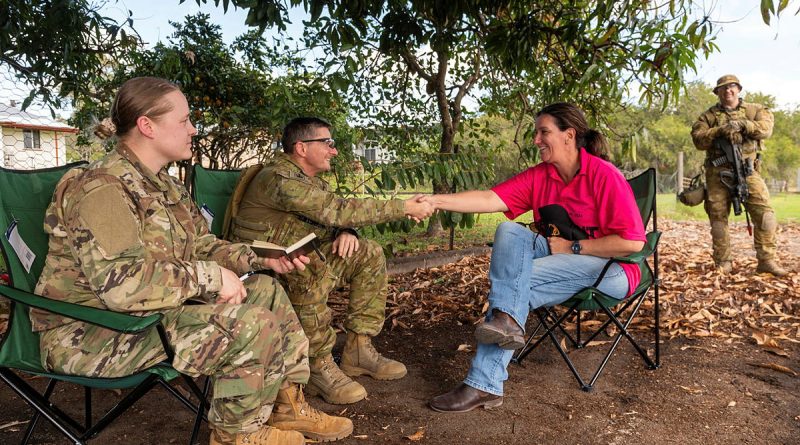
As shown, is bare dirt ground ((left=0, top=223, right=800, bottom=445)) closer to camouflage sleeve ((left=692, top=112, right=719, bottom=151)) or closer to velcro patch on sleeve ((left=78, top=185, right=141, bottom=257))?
velcro patch on sleeve ((left=78, top=185, right=141, bottom=257))

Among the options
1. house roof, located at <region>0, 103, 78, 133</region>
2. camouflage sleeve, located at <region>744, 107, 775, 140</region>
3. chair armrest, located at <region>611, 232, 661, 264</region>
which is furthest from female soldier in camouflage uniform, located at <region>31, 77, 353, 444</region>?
camouflage sleeve, located at <region>744, 107, 775, 140</region>

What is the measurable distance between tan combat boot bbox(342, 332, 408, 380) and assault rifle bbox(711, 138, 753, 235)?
4442 mm

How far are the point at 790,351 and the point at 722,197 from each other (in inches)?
118

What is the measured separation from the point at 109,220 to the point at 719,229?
6040 millimetres

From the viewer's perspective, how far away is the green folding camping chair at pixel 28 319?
1.94 m

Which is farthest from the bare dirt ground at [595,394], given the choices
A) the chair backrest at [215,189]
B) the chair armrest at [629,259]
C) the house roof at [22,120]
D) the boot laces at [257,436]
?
the house roof at [22,120]

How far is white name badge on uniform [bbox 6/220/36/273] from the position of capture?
2248 millimetres

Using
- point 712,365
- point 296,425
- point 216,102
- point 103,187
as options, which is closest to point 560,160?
point 712,365

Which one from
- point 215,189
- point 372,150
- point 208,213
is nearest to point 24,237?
point 208,213

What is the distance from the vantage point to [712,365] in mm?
3529

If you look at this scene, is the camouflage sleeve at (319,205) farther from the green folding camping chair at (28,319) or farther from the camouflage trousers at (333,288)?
the green folding camping chair at (28,319)

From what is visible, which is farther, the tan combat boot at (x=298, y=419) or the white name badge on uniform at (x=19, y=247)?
the tan combat boot at (x=298, y=419)

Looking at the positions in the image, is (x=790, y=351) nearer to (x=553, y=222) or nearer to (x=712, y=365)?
(x=712, y=365)

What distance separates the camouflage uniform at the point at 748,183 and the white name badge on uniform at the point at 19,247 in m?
6.11
